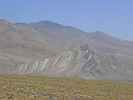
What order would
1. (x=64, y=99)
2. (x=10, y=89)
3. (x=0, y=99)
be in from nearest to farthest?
(x=0, y=99) < (x=64, y=99) < (x=10, y=89)

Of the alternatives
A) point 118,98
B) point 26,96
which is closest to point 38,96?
point 26,96

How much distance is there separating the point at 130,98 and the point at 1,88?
894 centimetres

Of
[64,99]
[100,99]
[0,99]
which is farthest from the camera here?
[100,99]

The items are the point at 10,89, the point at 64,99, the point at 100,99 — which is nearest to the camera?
the point at 64,99

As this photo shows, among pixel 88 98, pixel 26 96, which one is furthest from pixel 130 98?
pixel 26 96

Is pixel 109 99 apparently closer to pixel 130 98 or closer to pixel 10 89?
pixel 130 98

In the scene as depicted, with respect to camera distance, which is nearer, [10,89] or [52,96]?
[52,96]

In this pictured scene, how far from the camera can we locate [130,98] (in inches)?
1157

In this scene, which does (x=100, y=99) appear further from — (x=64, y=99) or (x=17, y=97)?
(x=17, y=97)

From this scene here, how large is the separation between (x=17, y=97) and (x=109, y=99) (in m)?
6.33

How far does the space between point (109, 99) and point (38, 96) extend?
4701mm

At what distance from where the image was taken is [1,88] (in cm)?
2975

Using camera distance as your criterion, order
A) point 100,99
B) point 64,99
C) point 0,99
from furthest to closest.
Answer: point 100,99 → point 64,99 → point 0,99

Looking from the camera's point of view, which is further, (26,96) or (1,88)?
(1,88)
